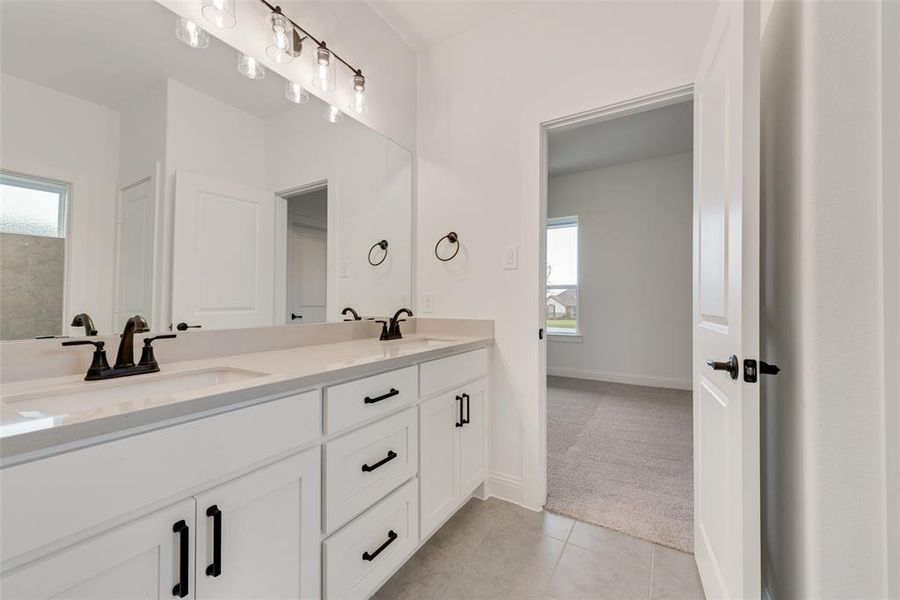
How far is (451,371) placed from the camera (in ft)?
5.39

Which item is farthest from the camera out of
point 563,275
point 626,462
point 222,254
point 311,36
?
point 563,275

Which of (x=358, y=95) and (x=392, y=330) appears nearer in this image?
(x=358, y=95)

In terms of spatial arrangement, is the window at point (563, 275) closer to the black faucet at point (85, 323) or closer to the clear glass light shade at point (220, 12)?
the clear glass light shade at point (220, 12)

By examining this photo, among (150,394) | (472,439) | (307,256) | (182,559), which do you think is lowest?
(472,439)

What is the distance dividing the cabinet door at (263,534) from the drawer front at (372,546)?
6 cm

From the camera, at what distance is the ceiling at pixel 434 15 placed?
196 cm

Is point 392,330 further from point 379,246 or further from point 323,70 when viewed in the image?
point 323,70

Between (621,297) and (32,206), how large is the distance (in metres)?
4.73

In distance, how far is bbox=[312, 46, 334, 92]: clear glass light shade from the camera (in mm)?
1650

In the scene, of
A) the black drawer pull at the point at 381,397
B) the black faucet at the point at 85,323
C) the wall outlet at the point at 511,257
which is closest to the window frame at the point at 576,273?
the wall outlet at the point at 511,257

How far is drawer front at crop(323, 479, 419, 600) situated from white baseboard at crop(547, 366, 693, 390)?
377cm

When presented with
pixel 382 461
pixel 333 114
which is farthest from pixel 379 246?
pixel 382 461

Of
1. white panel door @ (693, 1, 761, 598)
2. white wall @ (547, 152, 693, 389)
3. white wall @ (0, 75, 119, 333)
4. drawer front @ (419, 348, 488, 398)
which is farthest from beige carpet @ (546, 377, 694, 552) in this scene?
white wall @ (0, 75, 119, 333)

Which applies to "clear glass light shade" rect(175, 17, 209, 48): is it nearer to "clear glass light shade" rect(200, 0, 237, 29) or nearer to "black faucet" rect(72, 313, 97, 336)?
"clear glass light shade" rect(200, 0, 237, 29)
